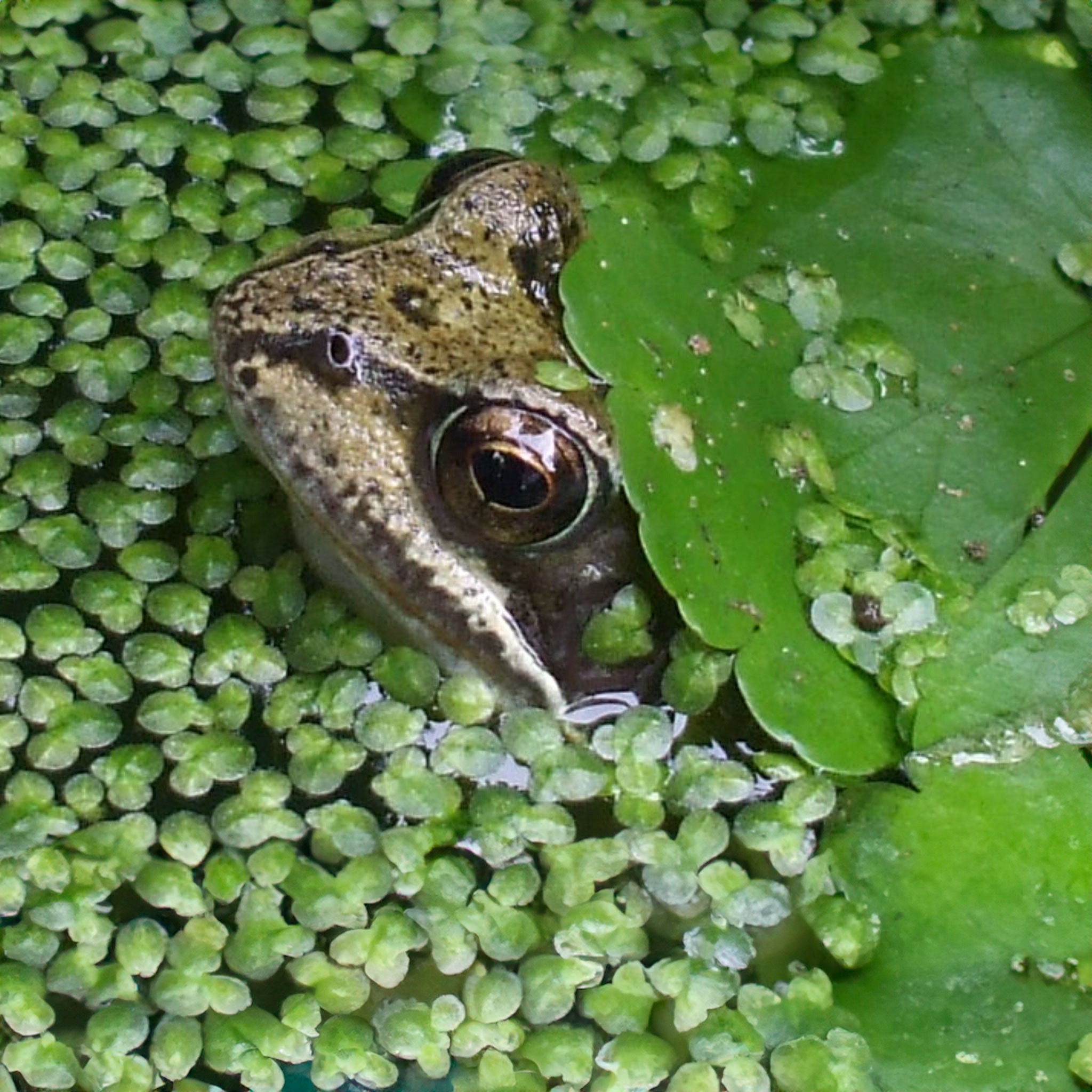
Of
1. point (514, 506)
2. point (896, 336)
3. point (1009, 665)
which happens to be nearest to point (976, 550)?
point (1009, 665)

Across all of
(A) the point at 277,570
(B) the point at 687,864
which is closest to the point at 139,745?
(A) the point at 277,570

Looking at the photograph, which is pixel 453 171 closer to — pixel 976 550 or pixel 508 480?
pixel 508 480

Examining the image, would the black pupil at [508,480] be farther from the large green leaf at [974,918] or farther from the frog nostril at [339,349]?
the large green leaf at [974,918]

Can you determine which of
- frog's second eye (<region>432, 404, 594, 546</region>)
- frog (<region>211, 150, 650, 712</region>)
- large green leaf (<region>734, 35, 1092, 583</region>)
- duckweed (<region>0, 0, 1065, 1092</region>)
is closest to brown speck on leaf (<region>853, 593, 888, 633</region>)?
duckweed (<region>0, 0, 1065, 1092</region>)

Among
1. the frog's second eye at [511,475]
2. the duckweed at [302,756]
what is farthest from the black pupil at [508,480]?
the duckweed at [302,756]

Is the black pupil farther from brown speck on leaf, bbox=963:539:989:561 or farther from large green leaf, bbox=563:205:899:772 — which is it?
brown speck on leaf, bbox=963:539:989:561

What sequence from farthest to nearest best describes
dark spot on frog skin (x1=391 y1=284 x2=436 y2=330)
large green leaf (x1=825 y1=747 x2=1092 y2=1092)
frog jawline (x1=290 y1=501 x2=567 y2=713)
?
frog jawline (x1=290 y1=501 x2=567 y2=713)
dark spot on frog skin (x1=391 y1=284 x2=436 y2=330)
large green leaf (x1=825 y1=747 x2=1092 y2=1092)

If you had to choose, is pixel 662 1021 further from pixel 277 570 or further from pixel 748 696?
pixel 277 570
